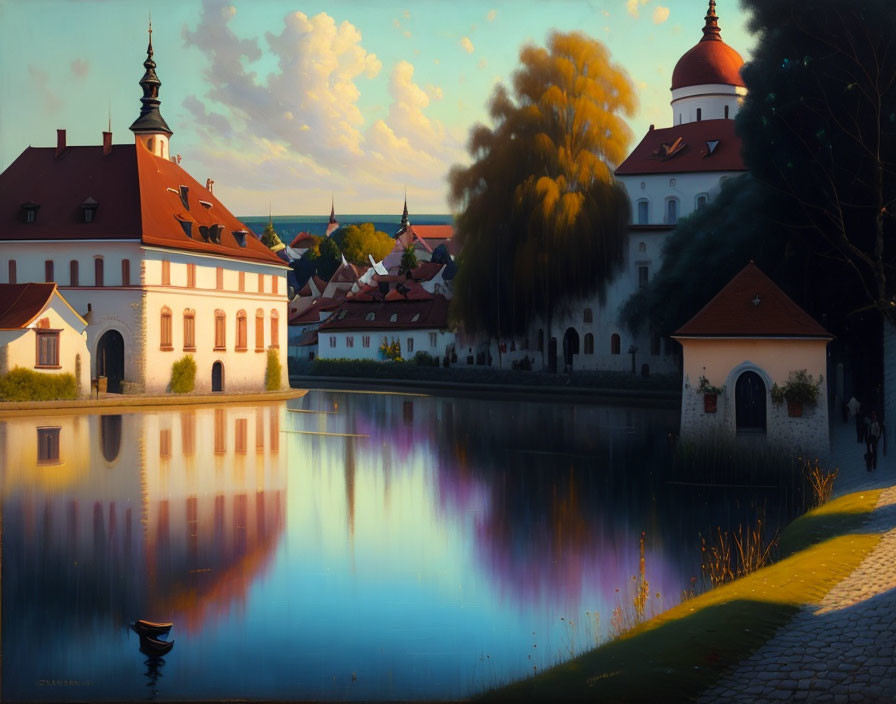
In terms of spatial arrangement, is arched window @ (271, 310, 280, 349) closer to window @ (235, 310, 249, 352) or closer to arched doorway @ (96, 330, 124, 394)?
window @ (235, 310, 249, 352)

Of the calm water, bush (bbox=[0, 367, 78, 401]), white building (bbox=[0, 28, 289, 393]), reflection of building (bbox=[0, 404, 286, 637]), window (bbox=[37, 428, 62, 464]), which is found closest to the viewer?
the calm water

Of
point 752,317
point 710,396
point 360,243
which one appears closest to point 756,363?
point 752,317

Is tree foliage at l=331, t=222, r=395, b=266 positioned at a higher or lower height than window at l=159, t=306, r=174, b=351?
higher

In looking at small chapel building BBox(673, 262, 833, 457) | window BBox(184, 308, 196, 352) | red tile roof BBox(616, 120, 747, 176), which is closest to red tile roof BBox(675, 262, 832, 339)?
small chapel building BBox(673, 262, 833, 457)

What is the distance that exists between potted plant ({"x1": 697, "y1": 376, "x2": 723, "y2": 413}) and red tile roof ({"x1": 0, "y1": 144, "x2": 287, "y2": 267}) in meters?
33.9

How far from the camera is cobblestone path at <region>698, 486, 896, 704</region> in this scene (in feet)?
29.7

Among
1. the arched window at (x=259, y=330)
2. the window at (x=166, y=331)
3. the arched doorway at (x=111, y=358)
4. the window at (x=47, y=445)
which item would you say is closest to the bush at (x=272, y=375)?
the arched window at (x=259, y=330)

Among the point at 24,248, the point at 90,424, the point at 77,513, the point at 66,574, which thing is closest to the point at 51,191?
the point at 24,248

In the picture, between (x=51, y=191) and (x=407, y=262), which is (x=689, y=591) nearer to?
(x=51, y=191)

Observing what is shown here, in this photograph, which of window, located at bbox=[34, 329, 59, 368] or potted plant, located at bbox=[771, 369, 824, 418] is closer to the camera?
potted plant, located at bbox=[771, 369, 824, 418]

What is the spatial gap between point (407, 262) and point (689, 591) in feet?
338

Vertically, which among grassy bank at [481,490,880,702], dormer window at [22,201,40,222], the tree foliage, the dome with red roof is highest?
Result: the dome with red roof

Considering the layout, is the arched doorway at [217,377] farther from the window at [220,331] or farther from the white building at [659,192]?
the white building at [659,192]

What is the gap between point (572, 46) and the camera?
58.2 m
